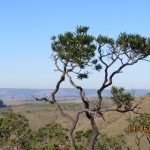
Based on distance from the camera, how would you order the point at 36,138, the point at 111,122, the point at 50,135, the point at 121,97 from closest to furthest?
the point at 121,97 → the point at 36,138 → the point at 50,135 → the point at 111,122

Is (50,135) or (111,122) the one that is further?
(111,122)

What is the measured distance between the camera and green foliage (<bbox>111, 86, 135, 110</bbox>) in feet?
45.0

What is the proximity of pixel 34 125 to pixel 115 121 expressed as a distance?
2235 inches

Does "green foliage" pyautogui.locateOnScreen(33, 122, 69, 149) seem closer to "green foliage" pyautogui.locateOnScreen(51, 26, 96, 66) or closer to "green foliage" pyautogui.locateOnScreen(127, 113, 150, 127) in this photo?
"green foliage" pyautogui.locateOnScreen(127, 113, 150, 127)

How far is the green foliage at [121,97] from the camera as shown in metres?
13.7

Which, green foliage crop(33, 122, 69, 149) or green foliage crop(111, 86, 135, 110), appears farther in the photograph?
green foliage crop(33, 122, 69, 149)

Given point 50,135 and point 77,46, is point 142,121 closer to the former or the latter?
point 50,135

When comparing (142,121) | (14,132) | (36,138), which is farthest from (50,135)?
(142,121)

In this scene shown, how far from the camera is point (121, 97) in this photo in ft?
45.7

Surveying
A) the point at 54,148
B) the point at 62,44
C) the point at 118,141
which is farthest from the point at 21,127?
the point at 62,44

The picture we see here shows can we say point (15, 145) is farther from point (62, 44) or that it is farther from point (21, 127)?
point (62, 44)

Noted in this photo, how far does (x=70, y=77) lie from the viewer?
48.6 feet

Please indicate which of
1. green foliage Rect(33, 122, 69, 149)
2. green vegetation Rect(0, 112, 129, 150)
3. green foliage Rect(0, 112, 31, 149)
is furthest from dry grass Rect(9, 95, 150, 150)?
green foliage Rect(0, 112, 31, 149)

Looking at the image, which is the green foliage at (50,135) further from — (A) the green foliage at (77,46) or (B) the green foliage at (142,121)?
(A) the green foliage at (77,46)
